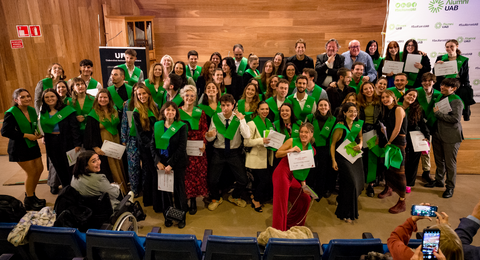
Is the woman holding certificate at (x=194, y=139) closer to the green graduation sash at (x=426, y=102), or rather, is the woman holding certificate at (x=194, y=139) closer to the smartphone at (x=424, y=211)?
the smartphone at (x=424, y=211)

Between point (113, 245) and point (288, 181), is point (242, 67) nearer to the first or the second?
point (288, 181)

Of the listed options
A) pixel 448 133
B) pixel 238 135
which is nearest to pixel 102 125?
pixel 238 135

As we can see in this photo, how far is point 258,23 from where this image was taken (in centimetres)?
694

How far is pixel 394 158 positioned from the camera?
372 centimetres

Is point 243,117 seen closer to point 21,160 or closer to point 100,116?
point 100,116

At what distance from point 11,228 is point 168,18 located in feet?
18.2

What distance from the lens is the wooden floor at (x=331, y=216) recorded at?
11.4 feet

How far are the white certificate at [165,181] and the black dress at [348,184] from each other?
6.23 feet

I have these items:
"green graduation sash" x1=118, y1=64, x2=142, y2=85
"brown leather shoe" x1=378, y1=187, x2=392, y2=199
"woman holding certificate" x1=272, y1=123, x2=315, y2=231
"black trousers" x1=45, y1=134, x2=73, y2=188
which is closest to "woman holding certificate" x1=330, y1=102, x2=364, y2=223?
"woman holding certificate" x1=272, y1=123, x2=315, y2=231

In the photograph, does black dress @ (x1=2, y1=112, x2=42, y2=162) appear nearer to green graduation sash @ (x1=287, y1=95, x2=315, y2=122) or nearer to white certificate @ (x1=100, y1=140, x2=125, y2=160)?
white certificate @ (x1=100, y1=140, x2=125, y2=160)

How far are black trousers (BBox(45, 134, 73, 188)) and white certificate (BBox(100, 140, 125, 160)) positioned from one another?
0.59 meters

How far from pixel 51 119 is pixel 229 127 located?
2.12 meters

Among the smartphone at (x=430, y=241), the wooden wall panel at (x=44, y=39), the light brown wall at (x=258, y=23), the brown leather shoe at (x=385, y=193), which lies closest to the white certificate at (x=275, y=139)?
the brown leather shoe at (x=385, y=193)

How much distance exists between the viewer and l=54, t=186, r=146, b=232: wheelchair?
2594 mm
